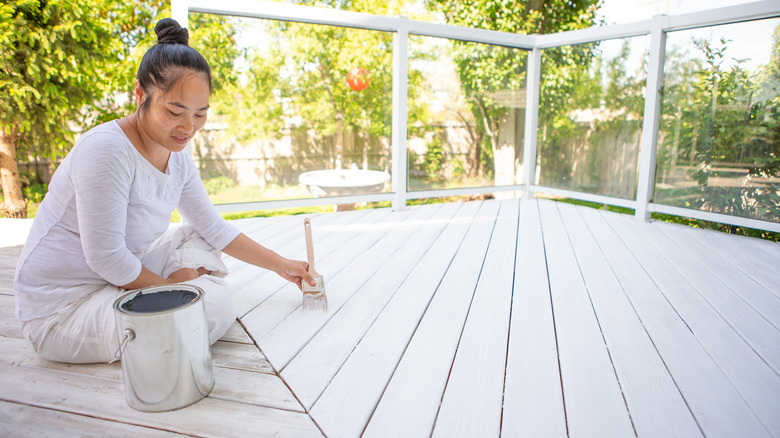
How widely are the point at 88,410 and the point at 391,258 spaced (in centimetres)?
165

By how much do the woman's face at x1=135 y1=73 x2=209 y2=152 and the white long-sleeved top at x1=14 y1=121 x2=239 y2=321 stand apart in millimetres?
77

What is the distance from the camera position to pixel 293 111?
365 centimetres

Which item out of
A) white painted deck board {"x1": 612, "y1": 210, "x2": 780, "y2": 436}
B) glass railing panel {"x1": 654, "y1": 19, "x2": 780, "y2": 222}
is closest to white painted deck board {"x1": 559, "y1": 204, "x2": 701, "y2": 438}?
white painted deck board {"x1": 612, "y1": 210, "x2": 780, "y2": 436}

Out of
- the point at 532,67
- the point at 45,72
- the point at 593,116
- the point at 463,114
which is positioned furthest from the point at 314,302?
the point at 45,72

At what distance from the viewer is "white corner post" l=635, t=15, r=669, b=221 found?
138 inches

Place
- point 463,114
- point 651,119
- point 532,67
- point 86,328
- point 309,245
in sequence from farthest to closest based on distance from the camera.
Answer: point 532,67 < point 463,114 < point 651,119 < point 309,245 < point 86,328

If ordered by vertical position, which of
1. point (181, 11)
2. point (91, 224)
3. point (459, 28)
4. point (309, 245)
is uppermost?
point (459, 28)

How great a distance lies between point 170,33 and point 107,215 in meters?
0.55

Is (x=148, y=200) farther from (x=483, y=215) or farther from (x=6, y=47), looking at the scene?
(x=6, y=47)

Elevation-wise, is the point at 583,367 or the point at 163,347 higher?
the point at 163,347

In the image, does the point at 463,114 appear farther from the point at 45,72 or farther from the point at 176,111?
the point at 45,72

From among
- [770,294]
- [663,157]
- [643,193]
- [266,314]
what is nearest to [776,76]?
[663,157]

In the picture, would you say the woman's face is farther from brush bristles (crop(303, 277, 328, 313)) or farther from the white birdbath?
the white birdbath

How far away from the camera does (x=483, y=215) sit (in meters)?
3.89
